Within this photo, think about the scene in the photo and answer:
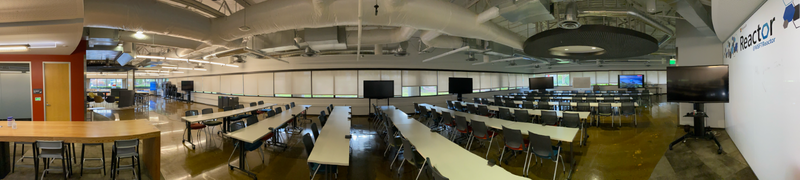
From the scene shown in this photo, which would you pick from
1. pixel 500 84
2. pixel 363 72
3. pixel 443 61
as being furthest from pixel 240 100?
pixel 500 84

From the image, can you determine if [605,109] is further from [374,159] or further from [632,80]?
[632,80]

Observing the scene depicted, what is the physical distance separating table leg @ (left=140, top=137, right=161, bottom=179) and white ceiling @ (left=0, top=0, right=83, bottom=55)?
1724 mm

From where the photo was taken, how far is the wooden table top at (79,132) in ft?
9.71

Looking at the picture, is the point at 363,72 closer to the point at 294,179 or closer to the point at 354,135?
the point at 354,135

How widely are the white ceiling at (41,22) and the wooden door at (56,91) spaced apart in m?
1.36

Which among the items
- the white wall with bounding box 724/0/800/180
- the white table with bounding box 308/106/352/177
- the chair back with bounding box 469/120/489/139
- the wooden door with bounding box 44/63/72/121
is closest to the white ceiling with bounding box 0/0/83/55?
the wooden door with bounding box 44/63/72/121

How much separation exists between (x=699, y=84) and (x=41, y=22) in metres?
10.0

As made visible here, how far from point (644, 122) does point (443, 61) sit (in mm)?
7118

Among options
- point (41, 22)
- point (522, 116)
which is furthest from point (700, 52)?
point (41, 22)

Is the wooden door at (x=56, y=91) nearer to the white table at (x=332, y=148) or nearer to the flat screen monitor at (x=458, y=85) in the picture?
the white table at (x=332, y=148)

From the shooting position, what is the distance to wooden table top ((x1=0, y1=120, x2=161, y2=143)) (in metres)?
2.96

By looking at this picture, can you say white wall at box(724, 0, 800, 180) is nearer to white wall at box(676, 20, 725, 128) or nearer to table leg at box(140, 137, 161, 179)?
white wall at box(676, 20, 725, 128)

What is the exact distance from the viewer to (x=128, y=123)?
12.6ft

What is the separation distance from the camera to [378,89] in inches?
364
